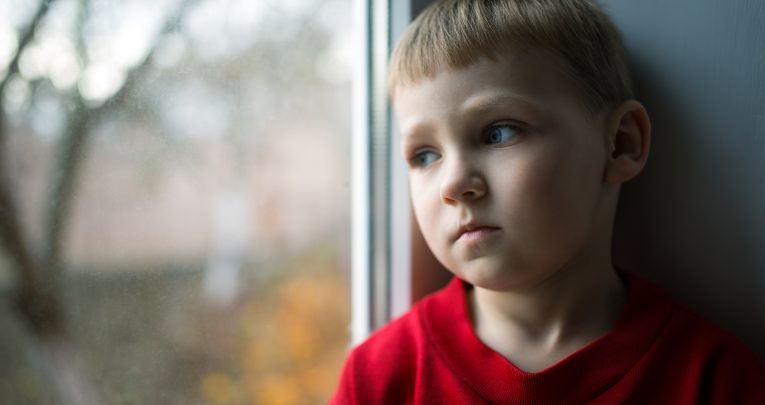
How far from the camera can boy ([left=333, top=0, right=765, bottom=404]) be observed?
718mm

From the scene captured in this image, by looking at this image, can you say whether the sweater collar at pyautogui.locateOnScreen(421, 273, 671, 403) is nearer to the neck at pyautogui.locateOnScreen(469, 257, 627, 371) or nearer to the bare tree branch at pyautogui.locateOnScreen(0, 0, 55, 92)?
the neck at pyautogui.locateOnScreen(469, 257, 627, 371)

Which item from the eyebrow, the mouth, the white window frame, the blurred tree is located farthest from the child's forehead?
the blurred tree

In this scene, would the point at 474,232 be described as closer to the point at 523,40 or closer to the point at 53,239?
the point at 523,40

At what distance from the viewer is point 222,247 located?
84cm

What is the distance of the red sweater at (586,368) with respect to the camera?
0.73 meters

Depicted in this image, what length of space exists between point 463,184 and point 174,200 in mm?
354

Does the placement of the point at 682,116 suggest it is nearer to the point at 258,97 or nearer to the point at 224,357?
the point at 258,97

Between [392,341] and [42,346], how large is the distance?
16.3 inches

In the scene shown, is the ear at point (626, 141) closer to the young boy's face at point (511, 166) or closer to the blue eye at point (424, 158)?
the young boy's face at point (511, 166)

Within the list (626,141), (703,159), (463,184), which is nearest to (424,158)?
(463,184)

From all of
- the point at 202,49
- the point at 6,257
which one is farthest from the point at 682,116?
the point at 6,257

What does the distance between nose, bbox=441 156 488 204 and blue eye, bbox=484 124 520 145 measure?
0.14 ft

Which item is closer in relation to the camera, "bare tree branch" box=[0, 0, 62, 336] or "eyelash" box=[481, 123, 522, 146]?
"bare tree branch" box=[0, 0, 62, 336]

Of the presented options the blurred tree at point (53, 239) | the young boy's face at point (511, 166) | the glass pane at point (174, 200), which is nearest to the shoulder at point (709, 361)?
the young boy's face at point (511, 166)
